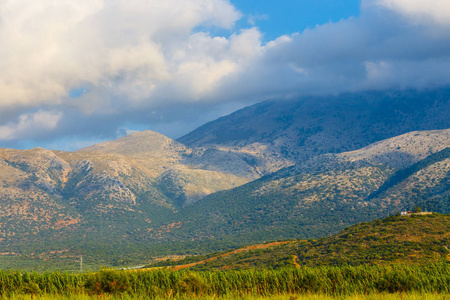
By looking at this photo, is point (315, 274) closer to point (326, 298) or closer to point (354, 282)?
point (354, 282)

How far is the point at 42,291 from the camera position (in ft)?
150

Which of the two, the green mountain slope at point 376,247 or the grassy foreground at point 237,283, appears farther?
the green mountain slope at point 376,247

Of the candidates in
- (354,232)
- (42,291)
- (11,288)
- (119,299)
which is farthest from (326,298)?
(354,232)

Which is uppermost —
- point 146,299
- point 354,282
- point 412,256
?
point 146,299

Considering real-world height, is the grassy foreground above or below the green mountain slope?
above

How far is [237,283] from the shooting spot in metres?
47.8

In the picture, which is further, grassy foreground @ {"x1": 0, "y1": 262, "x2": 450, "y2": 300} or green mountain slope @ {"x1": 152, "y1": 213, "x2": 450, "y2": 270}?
green mountain slope @ {"x1": 152, "y1": 213, "x2": 450, "y2": 270}

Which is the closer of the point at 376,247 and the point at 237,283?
the point at 237,283

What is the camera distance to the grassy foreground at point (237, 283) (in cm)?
4306

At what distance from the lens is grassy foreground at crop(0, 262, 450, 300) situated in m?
43.1

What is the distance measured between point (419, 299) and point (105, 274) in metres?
29.2

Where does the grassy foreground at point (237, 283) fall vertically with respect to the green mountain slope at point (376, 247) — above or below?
above

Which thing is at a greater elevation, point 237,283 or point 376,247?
point 237,283

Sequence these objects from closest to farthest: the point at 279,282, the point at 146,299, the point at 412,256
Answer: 1. the point at 146,299
2. the point at 279,282
3. the point at 412,256
